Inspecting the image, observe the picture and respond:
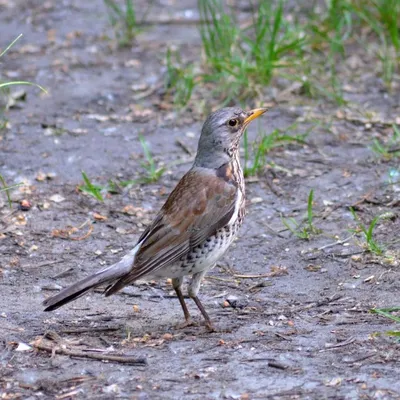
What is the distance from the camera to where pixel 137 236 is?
25.2 feet

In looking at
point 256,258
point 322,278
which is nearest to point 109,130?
point 256,258

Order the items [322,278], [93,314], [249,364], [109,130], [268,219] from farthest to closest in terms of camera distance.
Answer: [109,130]
[268,219]
[322,278]
[93,314]
[249,364]

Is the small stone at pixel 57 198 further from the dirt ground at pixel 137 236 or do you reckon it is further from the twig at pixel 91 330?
the twig at pixel 91 330

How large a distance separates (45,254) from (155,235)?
1.46 metres

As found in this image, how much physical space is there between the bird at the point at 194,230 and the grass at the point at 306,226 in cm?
107

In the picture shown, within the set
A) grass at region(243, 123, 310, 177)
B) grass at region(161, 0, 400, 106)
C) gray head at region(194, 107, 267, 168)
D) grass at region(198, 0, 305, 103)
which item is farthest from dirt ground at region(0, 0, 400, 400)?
gray head at region(194, 107, 267, 168)

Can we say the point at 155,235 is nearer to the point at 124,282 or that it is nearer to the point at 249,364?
the point at 124,282

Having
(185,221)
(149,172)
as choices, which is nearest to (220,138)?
(185,221)

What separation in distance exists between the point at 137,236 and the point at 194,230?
156 cm

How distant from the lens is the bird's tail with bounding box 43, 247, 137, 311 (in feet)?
19.0

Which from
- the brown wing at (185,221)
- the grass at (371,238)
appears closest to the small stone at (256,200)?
the grass at (371,238)

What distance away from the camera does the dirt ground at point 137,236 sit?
5.32 meters

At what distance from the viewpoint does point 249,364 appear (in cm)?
541

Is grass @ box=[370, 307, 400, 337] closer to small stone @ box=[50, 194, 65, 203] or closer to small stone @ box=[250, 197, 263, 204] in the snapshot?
small stone @ box=[250, 197, 263, 204]
